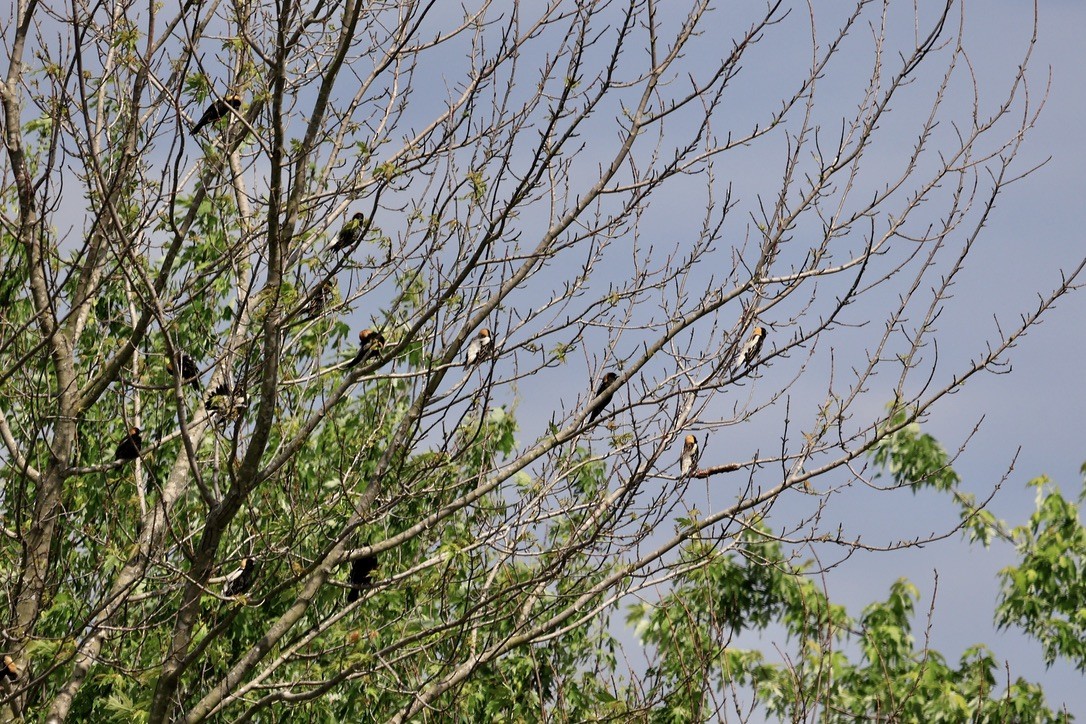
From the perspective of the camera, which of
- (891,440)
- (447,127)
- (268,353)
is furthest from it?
(891,440)

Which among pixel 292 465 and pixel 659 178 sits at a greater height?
pixel 659 178

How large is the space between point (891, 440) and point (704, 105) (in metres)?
6.84

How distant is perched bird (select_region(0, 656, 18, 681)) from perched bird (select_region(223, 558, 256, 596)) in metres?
1.07

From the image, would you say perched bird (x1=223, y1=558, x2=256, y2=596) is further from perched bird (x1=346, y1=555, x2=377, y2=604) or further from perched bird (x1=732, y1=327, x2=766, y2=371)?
perched bird (x1=732, y1=327, x2=766, y2=371)

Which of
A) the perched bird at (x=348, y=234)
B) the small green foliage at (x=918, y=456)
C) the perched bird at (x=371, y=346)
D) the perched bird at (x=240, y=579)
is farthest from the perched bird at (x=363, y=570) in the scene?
the small green foliage at (x=918, y=456)

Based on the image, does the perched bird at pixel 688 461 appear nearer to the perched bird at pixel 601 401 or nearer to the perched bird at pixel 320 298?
the perched bird at pixel 601 401

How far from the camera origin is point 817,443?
5.59 m

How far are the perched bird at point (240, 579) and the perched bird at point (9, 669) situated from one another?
1071mm

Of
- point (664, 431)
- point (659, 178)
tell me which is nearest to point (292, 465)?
point (664, 431)

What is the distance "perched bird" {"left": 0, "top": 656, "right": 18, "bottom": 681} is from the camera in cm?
582

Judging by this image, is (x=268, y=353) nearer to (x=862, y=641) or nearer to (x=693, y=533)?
(x=693, y=533)

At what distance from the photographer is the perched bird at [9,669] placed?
582cm

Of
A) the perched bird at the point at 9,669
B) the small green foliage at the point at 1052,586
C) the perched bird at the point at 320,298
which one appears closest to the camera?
the perched bird at the point at 320,298

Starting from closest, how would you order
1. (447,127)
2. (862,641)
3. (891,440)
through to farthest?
(447,127), (862,641), (891,440)
